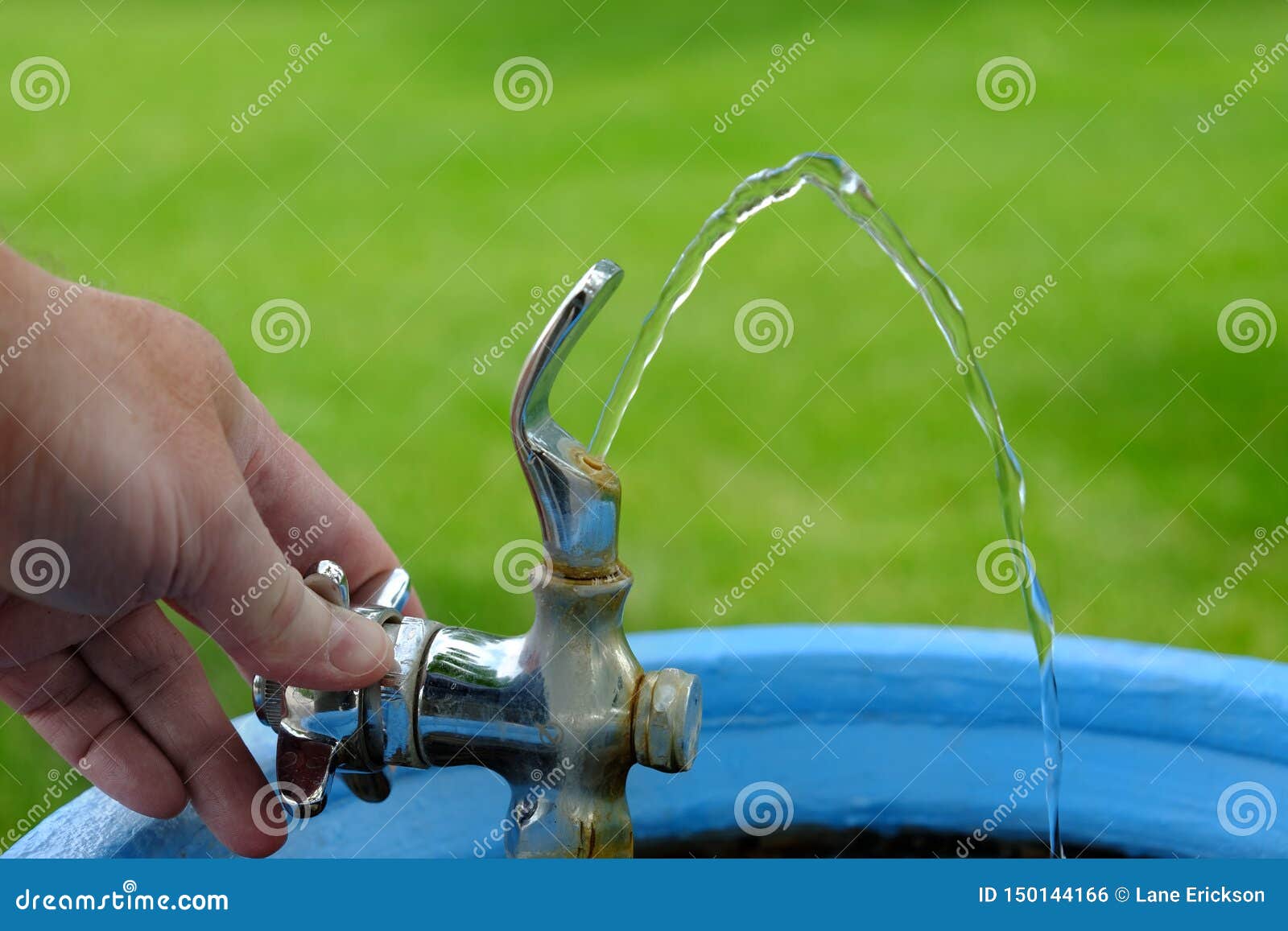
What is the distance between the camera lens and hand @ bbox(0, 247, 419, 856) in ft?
2.36

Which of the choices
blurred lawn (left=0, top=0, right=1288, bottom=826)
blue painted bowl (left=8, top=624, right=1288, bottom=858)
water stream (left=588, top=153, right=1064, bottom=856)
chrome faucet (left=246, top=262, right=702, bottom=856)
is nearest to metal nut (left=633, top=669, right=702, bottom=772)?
chrome faucet (left=246, top=262, right=702, bottom=856)

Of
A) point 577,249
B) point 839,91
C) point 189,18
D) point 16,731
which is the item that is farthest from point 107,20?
point 16,731

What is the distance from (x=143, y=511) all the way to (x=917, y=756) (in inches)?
23.2

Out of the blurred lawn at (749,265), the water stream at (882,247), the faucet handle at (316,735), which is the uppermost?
the blurred lawn at (749,265)

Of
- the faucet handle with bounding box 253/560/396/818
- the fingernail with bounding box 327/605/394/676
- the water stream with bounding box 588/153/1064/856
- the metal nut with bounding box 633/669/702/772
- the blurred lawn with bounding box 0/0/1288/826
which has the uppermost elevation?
the blurred lawn with bounding box 0/0/1288/826

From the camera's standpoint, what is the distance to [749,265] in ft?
9.76

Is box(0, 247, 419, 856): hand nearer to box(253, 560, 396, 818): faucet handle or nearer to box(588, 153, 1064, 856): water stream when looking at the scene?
box(253, 560, 396, 818): faucet handle

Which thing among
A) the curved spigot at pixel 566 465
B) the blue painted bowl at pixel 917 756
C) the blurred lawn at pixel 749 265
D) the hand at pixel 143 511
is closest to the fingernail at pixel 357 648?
the hand at pixel 143 511

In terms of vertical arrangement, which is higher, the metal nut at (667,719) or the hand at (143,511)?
the metal nut at (667,719)

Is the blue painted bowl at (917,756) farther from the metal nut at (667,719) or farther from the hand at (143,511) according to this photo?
the metal nut at (667,719)

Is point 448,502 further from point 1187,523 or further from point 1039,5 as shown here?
point 1039,5

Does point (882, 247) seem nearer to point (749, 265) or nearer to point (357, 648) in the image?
point (357, 648)

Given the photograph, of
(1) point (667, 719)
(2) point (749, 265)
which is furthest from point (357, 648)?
(2) point (749, 265)

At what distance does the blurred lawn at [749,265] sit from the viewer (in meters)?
2.01
